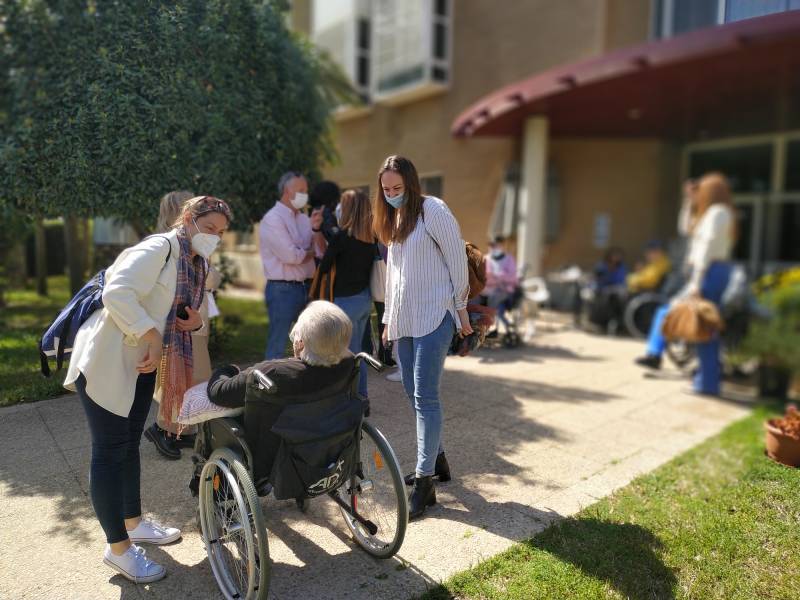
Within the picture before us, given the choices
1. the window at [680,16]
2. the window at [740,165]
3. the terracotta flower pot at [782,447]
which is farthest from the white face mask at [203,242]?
the window at [740,165]

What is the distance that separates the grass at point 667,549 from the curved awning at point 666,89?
4965 millimetres

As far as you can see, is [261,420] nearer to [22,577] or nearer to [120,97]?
[22,577]

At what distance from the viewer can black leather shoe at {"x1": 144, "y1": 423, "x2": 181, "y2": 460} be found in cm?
377

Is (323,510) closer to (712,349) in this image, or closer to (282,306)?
(282,306)

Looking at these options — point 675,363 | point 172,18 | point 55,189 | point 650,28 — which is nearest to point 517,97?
point 650,28

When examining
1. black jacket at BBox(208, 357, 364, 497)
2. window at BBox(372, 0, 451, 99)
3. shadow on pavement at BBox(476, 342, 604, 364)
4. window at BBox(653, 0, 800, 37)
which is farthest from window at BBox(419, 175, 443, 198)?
window at BBox(372, 0, 451, 99)

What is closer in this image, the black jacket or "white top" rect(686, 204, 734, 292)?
the black jacket

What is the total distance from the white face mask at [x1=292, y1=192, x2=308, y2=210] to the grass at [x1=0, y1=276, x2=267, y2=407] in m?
1.39

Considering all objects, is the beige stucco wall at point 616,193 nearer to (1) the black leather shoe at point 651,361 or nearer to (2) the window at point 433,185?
(1) the black leather shoe at point 651,361

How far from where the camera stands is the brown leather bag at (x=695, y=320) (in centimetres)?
580

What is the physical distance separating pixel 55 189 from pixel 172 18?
5.20 feet

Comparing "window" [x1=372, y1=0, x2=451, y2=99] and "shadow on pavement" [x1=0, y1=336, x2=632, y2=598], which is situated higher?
"window" [x1=372, y1=0, x2=451, y2=99]

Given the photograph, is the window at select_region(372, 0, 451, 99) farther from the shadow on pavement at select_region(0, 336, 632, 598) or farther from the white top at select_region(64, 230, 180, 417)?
the white top at select_region(64, 230, 180, 417)

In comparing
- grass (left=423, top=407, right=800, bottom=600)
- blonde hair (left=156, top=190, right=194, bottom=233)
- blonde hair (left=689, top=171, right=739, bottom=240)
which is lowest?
grass (left=423, top=407, right=800, bottom=600)
